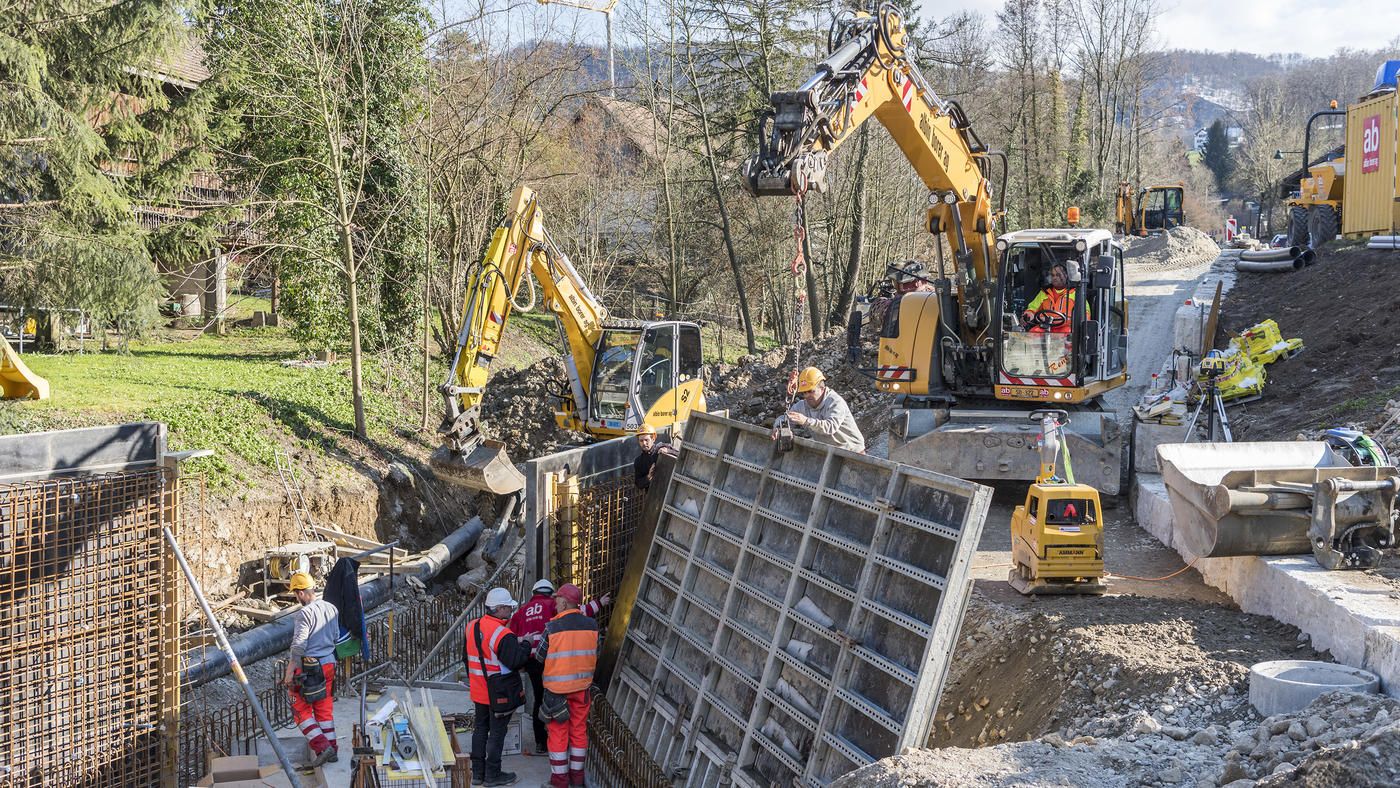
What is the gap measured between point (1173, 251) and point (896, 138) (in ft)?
72.3

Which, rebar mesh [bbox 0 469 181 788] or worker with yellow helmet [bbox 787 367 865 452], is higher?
worker with yellow helmet [bbox 787 367 865 452]

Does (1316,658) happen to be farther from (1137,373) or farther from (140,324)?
(140,324)

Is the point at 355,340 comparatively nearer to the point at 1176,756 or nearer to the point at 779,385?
the point at 779,385

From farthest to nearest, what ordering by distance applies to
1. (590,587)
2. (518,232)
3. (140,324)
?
(140,324) → (518,232) → (590,587)

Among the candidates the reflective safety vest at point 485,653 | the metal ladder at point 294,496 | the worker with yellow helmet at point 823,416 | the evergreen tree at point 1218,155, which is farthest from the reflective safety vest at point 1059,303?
the evergreen tree at point 1218,155

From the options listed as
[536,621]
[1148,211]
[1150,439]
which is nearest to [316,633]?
[536,621]

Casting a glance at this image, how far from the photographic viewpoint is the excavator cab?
16.4m

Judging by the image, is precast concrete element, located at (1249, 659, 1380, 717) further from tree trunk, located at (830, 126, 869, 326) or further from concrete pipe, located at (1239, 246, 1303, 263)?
tree trunk, located at (830, 126, 869, 326)

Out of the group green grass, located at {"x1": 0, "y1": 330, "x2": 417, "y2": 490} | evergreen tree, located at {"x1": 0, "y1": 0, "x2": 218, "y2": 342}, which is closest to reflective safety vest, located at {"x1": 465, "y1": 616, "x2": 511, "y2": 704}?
green grass, located at {"x1": 0, "y1": 330, "x2": 417, "y2": 490}

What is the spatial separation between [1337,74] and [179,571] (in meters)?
110

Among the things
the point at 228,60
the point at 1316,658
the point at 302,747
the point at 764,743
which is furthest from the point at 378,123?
the point at 1316,658

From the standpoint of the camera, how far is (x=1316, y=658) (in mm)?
7066

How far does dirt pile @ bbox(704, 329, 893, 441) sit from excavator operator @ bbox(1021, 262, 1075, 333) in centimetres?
501

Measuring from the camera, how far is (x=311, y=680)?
8.44 metres
